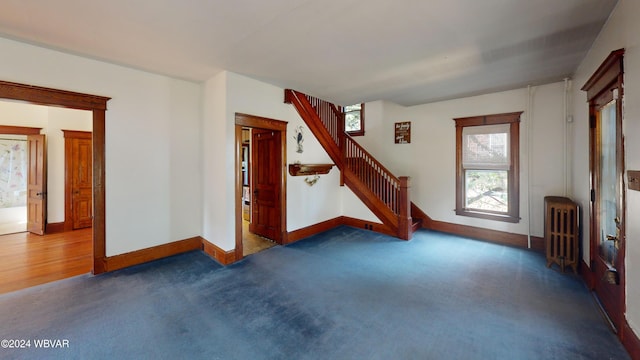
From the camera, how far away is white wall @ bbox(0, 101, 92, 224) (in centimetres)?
496

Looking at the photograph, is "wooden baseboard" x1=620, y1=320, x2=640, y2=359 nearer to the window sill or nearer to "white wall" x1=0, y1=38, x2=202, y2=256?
the window sill

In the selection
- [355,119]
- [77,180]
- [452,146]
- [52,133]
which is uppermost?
[355,119]

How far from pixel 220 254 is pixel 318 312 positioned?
6.34 ft

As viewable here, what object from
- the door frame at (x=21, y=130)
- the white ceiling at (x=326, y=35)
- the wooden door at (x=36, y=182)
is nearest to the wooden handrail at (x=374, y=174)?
the white ceiling at (x=326, y=35)

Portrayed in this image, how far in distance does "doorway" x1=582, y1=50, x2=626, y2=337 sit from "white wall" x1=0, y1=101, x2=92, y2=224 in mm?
8541

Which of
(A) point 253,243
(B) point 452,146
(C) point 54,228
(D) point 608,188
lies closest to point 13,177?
(C) point 54,228

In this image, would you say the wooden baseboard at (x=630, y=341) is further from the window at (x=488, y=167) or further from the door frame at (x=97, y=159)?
the door frame at (x=97, y=159)

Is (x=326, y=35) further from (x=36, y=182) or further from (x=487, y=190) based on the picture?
(x=36, y=182)

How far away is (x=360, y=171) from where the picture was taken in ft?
18.2

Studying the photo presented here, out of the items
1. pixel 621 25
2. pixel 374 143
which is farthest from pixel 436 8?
pixel 374 143

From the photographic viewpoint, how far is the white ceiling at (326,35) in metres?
2.10

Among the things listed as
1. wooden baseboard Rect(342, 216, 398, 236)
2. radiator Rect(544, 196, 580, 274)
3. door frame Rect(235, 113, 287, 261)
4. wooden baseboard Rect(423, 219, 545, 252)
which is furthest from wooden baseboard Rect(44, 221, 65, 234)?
radiator Rect(544, 196, 580, 274)

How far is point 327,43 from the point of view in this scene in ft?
8.96

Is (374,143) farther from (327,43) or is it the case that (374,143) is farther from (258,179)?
(327,43)
